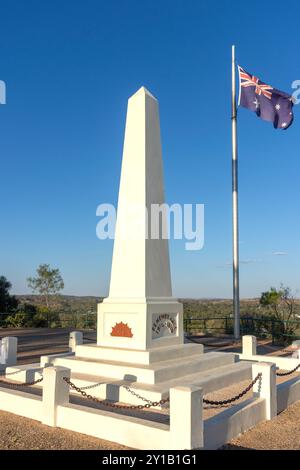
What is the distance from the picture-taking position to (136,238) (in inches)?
353

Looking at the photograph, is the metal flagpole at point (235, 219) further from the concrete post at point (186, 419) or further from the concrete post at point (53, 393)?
the concrete post at point (186, 419)

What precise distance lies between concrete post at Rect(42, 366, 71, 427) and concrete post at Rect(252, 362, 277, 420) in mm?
3003

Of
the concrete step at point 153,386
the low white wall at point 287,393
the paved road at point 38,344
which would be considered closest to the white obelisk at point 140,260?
the concrete step at point 153,386

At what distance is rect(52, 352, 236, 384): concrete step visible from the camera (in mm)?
7320

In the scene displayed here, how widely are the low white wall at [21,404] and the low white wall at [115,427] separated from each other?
0.56 meters

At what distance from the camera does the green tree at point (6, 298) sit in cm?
2538

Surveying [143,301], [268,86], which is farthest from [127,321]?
[268,86]

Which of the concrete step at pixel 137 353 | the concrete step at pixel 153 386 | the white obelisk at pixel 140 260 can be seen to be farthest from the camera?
the white obelisk at pixel 140 260

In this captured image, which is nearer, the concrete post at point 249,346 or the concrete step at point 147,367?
the concrete step at point 147,367

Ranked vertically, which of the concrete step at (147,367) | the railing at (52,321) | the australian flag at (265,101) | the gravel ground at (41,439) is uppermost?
the australian flag at (265,101)

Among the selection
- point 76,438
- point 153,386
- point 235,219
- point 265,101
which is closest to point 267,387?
point 153,386

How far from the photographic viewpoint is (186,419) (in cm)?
462
